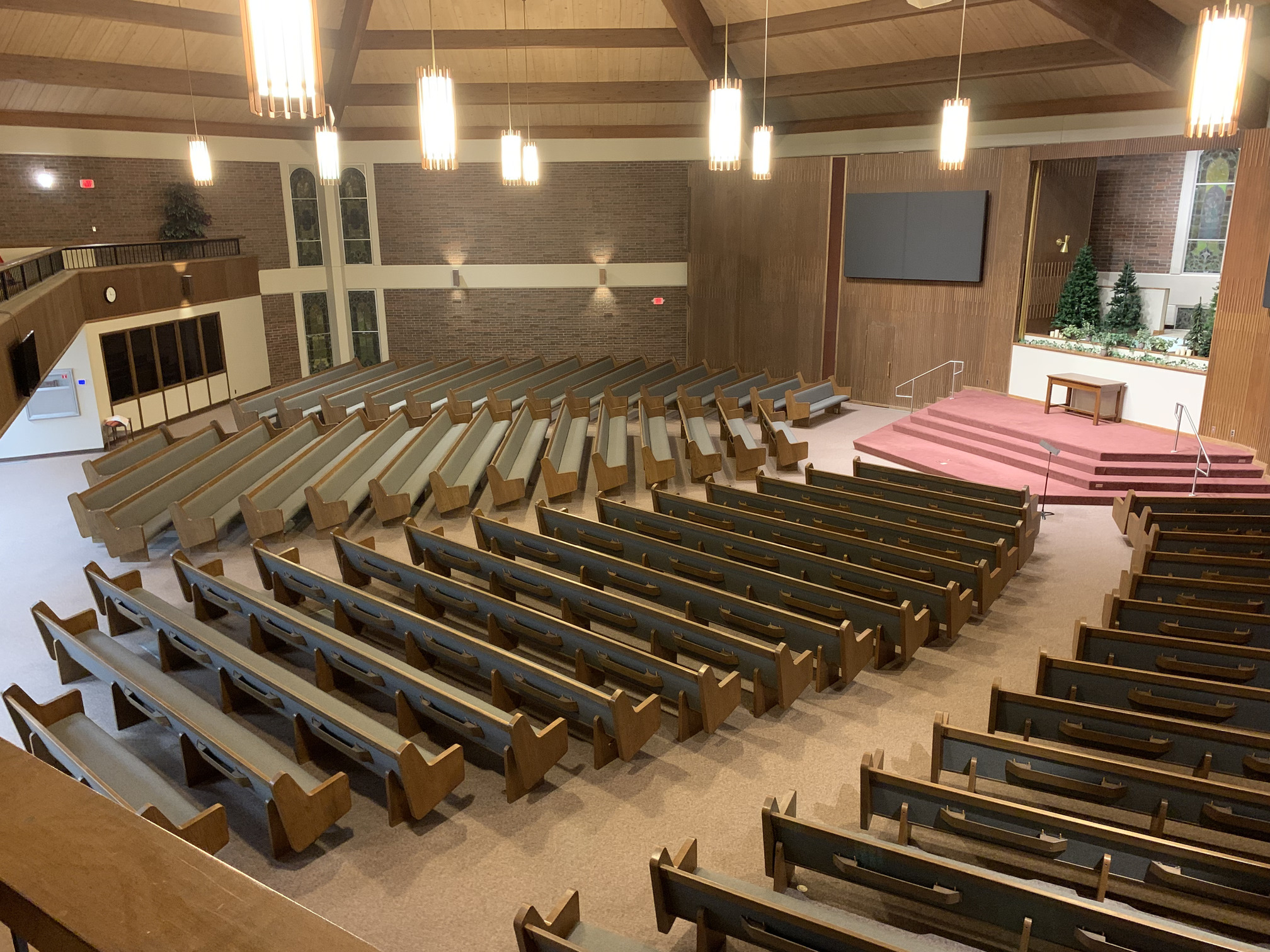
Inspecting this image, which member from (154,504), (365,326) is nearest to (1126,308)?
(154,504)

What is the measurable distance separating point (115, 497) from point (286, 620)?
14.2ft

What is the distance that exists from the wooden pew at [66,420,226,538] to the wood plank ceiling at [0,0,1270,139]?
17.5 ft

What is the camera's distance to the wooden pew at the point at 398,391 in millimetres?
11578

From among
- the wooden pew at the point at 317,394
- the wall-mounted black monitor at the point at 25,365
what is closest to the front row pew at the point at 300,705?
the wall-mounted black monitor at the point at 25,365

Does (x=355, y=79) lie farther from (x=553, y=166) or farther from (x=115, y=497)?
(x=115, y=497)

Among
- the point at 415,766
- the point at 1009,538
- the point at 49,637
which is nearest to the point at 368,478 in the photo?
the point at 49,637

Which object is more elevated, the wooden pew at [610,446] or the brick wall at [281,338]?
the brick wall at [281,338]

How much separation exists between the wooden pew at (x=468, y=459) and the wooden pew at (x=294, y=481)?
3.33ft

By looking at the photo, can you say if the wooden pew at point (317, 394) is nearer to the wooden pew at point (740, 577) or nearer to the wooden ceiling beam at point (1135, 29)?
the wooden pew at point (740, 577)

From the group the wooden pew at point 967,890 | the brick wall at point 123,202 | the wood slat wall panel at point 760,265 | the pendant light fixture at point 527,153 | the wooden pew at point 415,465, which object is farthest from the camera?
the wood slat wall panel at point 760,265

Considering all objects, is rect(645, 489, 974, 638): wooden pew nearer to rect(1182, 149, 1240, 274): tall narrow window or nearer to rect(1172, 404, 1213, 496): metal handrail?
rect(1172, 404, 1213, 496): metal handrail

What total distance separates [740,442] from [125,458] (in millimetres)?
6885

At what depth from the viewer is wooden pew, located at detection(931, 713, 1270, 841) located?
349 cm

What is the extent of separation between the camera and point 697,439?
10.6 m
